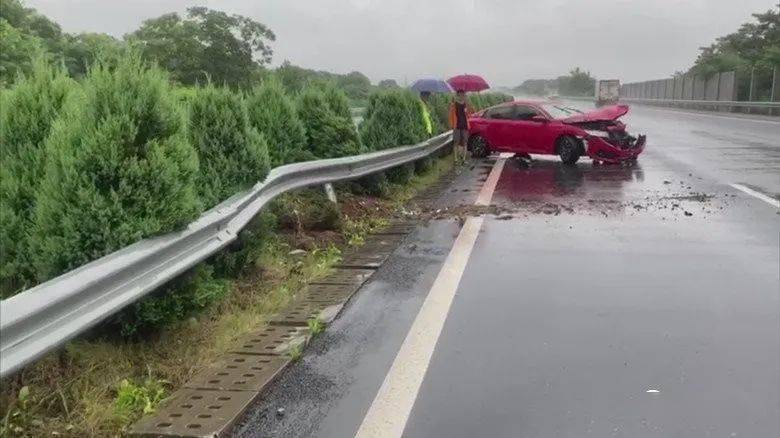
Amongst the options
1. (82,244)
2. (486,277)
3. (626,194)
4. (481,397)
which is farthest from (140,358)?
(626,194)

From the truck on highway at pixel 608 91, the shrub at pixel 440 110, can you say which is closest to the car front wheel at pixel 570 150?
the shrub at pixel 440 110

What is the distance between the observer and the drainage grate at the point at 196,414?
11.4 ft

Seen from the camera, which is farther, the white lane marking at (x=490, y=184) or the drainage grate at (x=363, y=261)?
the white lane marking at (x=490, y=184)

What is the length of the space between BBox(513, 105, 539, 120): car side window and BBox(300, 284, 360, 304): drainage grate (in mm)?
13418

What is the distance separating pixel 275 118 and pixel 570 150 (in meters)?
10.6

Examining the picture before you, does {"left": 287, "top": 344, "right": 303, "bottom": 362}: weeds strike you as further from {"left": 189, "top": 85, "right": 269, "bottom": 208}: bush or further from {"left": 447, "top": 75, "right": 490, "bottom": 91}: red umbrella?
{"left": 447, "top": 75, "right": 490, "bottom": 91}: red umbrella

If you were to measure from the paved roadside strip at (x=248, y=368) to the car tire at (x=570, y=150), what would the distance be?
11.7 m

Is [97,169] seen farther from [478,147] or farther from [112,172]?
[478,147]

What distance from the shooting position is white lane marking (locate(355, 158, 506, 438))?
365 cm

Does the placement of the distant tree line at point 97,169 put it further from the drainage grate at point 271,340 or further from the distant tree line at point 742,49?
the distant tree line at point 742,49

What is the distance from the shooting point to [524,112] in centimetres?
1902

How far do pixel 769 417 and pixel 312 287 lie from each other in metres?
3.49

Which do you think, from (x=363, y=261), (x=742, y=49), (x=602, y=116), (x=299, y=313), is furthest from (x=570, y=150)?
(x=742, y=49)

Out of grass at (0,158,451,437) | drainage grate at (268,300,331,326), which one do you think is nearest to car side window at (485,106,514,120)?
grass at (0,158,451,437)
